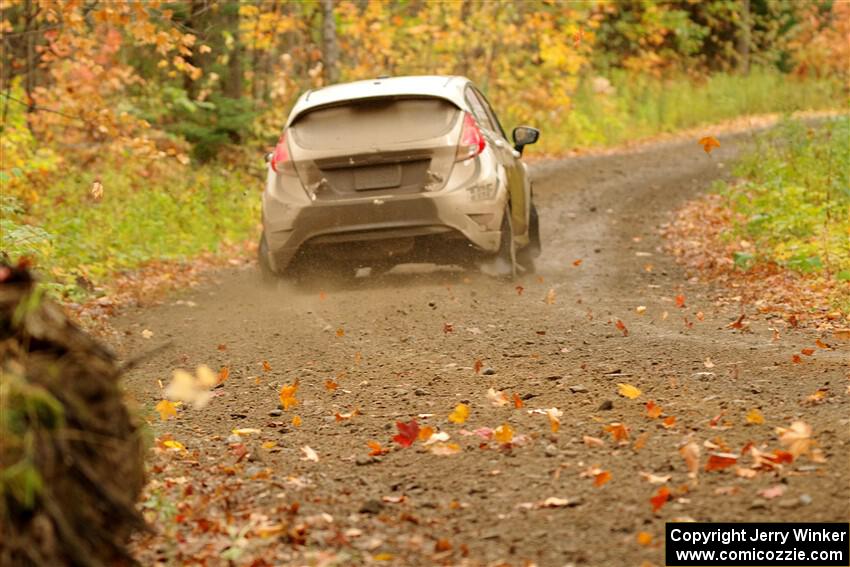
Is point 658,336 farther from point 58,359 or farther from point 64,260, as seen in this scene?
point 64,260

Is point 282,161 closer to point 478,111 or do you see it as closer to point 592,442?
point 478,111

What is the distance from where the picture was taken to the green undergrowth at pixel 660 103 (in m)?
28.6

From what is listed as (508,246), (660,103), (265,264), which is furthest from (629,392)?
(660,103)

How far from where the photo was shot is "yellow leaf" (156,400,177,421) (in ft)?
22.2

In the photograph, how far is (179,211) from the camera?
54.8ft

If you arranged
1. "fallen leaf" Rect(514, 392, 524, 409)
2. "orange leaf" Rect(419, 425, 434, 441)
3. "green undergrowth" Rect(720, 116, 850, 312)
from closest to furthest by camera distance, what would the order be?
"orange leaf" Rect(419, 425, 434, 441), "fallen leaf" Rect(514, 392, 524, 409), "green undergrowth" Rect(720, 116, 850, 312)

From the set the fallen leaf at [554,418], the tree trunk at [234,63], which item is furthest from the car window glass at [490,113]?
the tree trunk at [234,63]

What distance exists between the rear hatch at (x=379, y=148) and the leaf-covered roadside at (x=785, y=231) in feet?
9.52

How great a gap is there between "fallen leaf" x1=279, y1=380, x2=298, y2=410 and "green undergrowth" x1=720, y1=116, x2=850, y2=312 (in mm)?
4297

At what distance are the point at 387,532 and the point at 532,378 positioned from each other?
2617 mm

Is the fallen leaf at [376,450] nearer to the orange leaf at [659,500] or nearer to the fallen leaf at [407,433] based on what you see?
the fallen leaf at [407,433]

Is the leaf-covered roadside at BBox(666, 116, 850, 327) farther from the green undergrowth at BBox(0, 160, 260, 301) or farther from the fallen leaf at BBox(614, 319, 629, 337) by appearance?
the green undergrowth at BBox(0, 160, 260, 301)

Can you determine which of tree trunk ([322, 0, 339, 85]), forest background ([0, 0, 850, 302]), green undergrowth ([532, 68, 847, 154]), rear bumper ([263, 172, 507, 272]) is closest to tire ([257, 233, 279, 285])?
rear bumper ([263, 172, 507, 272])

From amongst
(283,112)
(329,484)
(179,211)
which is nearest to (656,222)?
(179,211)
